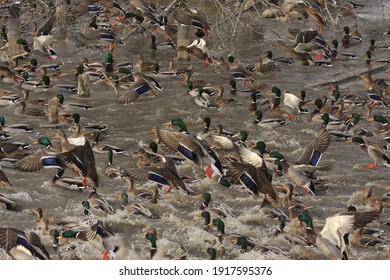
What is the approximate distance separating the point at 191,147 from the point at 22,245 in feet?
9.67

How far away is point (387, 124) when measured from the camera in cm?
1638

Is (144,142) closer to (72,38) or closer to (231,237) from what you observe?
(231,237)

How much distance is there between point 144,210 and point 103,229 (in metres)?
→ 1.12

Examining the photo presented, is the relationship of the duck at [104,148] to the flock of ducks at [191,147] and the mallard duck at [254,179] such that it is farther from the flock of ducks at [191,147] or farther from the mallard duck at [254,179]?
the mallard duck at [254,179]

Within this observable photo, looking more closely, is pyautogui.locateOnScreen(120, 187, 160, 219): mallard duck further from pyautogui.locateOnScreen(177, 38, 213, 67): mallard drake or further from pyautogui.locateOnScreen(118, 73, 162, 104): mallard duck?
pyautogui.locateOnScreen(177, 38, 213, 67): mallard drake

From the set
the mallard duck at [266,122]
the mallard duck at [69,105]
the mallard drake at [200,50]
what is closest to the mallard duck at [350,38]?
the mallard drake at [200,50]

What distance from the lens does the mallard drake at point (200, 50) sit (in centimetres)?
1911

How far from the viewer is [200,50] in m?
19.2

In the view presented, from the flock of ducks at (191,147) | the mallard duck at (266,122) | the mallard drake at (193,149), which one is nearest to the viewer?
the flock of ducks at (191,147)

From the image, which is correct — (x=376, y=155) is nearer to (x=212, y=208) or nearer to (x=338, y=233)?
(x=212, y=208)

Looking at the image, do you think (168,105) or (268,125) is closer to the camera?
(268,125)

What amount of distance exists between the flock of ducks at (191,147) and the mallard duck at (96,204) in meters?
0.01

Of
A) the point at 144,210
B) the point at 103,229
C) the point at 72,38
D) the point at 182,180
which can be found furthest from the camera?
the point at 72,38

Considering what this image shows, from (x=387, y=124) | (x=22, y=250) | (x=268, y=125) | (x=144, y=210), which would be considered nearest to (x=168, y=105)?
(x=268, y=125)
